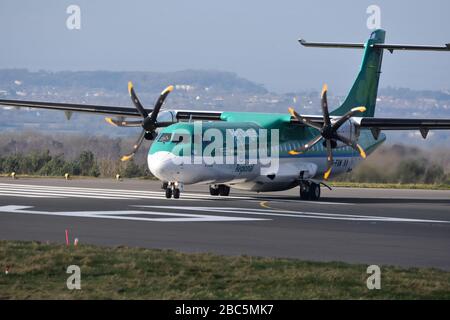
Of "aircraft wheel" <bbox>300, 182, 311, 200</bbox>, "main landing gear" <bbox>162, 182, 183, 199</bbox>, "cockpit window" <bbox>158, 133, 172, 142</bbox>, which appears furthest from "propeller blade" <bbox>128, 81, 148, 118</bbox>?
"aircraft wheel" <bbox>300, 182, 311, 200</bbox>

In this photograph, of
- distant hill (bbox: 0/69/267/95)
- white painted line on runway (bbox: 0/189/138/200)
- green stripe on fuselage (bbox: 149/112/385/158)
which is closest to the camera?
white painted line on runway (bbox: 0/189/138/200)

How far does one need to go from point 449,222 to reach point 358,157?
43.3 feet

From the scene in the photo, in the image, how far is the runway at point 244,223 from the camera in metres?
16.7

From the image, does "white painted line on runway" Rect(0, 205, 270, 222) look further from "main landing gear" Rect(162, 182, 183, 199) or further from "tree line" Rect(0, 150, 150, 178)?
"tree line" Rect(0, 150, 150, 178)

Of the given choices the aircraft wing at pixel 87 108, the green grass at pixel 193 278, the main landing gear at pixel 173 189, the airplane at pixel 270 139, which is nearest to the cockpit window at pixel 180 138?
the airplane at pixel 270 139

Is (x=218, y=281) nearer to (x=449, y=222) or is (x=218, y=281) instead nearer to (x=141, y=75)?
(x=449, y=222)

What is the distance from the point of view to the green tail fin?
36.8 meters

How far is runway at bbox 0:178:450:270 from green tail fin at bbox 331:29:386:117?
14.3 ft

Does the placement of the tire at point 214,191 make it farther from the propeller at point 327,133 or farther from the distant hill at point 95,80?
the distant hill at point 95,80

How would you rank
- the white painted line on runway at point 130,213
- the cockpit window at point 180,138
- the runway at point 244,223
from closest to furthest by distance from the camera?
the runway at point 244,223 < the white painted line on runway at point 130,213 < the cockpit window at point 180,138

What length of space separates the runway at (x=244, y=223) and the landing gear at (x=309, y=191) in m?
0.70

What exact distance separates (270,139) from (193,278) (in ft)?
64.7

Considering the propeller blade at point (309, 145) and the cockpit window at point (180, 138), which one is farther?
the propeller blade at point (309, 145)

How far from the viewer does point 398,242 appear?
18.1 metres
